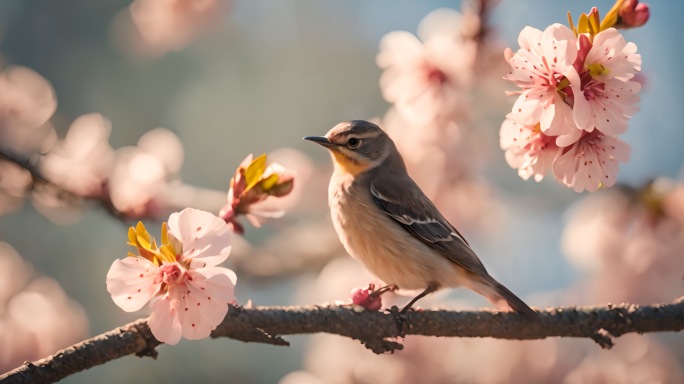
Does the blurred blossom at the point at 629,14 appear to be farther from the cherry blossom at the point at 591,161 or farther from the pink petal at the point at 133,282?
the pink petal at the point at 133,282

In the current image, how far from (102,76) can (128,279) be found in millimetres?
3165

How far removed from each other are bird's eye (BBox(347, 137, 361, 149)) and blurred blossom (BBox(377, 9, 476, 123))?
183 mm

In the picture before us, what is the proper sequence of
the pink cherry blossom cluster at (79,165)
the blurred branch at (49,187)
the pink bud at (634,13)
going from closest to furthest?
the pink bud at (634,13)
the blurred branch at (49,187)
the pink cherry blossom cluster at (79,165)

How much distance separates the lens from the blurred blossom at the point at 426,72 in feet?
6.29

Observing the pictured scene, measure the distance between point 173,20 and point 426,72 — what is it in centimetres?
106

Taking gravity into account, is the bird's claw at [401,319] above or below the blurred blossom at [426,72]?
below

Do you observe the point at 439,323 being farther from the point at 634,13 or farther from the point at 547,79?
the point at 634,13

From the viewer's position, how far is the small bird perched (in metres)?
1.63

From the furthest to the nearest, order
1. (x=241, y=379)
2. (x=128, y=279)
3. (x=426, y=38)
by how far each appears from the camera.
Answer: (x=241, y=379), (x=426, y=38), (x=128, y=279)

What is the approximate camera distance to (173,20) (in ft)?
8.67

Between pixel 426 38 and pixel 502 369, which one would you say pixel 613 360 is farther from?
pixel 426 38

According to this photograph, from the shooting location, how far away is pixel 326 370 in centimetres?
200

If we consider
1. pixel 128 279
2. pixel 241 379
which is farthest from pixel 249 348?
pixel 128 279

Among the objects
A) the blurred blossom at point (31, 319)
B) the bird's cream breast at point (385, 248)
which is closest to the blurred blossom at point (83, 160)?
the blurred blossom at point (31, 319)
